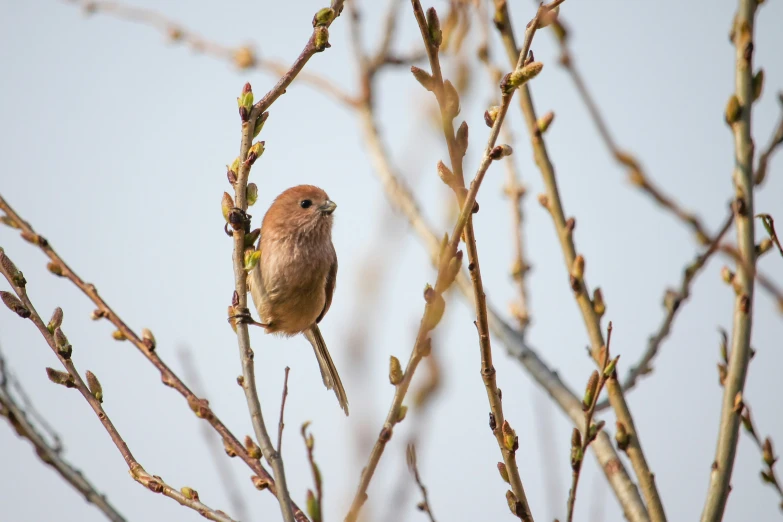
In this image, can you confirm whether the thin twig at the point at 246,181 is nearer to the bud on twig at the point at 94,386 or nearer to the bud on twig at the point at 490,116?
the bud on twig at the point at 94,386

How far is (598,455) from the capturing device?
3139 millimetres

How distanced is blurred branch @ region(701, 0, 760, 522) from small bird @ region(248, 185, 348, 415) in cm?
212

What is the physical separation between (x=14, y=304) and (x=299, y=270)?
7.08 feet

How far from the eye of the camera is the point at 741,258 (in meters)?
2.77

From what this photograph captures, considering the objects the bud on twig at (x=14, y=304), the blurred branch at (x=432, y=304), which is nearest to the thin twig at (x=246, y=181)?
the blurred branch at (x=432, y=304)

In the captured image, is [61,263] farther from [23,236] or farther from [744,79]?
[744,79]

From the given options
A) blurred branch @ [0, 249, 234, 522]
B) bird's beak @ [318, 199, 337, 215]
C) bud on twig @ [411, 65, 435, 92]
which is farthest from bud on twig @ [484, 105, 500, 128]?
bird's beak @ [318, 199, 337, 215]

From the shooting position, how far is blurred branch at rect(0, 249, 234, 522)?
92.1 inches

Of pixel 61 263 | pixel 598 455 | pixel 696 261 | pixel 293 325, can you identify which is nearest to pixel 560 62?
pixel 696 261

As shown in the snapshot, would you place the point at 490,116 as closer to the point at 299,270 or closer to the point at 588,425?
the point at 588,425

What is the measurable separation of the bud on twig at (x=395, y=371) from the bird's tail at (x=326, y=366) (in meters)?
2.38

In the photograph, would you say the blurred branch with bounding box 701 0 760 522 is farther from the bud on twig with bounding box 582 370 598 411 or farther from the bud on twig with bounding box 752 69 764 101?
the bud on twig with bounding box 582 370 598 411

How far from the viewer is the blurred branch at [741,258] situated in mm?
2752

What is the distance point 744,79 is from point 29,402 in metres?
2.88
